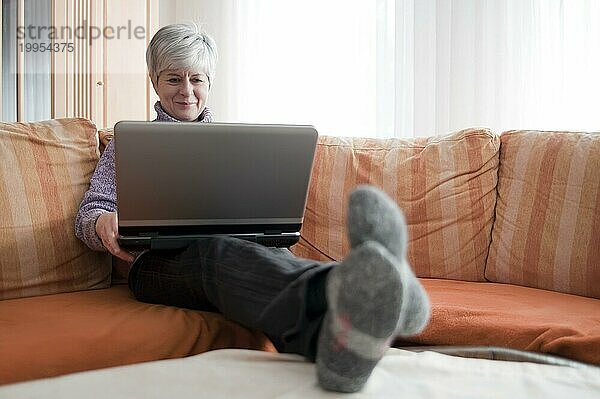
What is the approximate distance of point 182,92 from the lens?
2.18 metres

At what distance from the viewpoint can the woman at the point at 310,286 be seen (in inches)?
41.8

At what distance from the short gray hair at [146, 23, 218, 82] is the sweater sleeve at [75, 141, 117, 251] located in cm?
28

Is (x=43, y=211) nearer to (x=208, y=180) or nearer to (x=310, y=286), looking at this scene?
(x=208, y=180)

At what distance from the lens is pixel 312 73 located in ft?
12.6

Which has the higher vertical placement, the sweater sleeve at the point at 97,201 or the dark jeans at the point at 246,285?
the sweater sleeve at the point at 97,201

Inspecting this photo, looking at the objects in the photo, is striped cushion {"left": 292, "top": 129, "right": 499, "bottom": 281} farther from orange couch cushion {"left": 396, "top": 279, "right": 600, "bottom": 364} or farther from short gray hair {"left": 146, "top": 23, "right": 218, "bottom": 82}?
short gray hair {"left": 146, "top": 23, "right": 218, "bottom": 82}

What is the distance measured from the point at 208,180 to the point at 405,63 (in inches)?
80.3

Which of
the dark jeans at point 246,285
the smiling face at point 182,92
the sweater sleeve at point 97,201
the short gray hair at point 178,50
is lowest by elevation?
the dark jeans at point 246,285

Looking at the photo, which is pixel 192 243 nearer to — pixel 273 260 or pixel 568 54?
pixel 273 260

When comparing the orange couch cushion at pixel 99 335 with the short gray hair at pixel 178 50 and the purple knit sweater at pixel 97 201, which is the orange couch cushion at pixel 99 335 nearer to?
the purple knit sweater at pixel 97 201

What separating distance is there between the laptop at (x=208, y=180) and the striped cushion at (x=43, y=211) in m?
0.35

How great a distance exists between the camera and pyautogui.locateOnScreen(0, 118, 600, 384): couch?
1.51m

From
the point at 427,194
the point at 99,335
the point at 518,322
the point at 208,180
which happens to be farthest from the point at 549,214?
the point at 99,335

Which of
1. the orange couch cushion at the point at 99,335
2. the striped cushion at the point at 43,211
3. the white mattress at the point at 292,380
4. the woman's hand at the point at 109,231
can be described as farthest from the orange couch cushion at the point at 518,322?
the striped cushion at the point at 43,211
